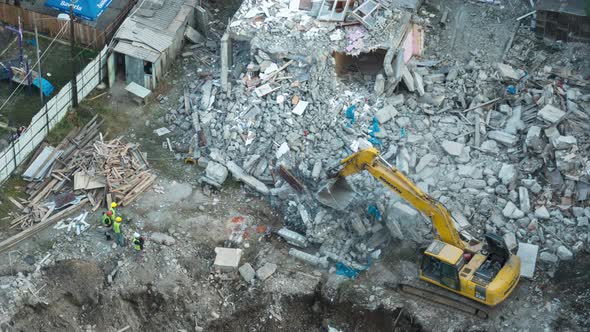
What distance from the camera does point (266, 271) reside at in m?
27.3

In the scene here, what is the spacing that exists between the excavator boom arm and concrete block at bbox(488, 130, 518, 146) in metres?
4.40

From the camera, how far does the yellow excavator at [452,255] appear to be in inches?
1006

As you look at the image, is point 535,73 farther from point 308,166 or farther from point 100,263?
point 100,263

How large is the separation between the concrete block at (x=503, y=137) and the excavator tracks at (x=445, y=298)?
594 cm

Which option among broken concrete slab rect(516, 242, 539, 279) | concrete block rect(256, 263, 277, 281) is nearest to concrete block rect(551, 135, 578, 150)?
broken concrete slab rect(516, 242, 539, 279)

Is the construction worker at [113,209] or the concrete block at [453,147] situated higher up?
the concrete block at [453,147]

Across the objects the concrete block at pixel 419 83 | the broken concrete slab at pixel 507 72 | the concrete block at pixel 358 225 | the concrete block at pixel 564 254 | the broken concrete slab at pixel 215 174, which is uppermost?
the broken concrete slab at pixel 507 72

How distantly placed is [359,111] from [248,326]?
8.43 m

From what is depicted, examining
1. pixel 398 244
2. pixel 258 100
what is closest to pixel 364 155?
pixel 398 244

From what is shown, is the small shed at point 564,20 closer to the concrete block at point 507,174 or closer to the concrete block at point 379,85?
the concrete block at point 379,85

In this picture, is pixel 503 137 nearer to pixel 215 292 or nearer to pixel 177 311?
pixel 215 292

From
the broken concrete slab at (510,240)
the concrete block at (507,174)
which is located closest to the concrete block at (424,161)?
the concrete block at (507,174)

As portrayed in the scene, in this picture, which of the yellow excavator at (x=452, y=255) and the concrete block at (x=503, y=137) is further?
the concrete block at (x=503, y=137)

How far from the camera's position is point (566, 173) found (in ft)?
92.3
